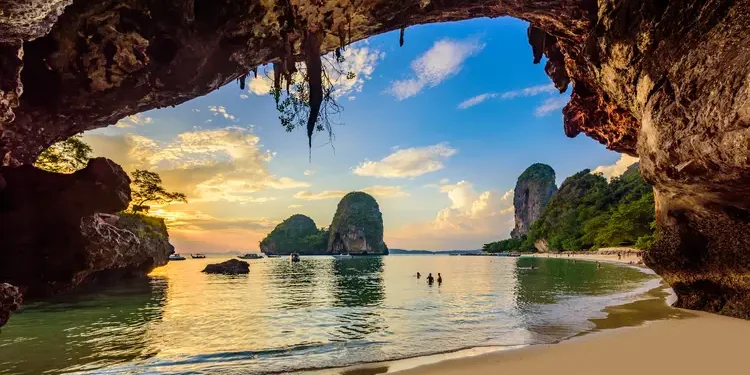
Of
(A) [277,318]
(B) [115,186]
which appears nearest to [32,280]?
(B) [115,186]

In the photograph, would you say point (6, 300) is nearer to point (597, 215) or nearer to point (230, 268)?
point (230, 268)

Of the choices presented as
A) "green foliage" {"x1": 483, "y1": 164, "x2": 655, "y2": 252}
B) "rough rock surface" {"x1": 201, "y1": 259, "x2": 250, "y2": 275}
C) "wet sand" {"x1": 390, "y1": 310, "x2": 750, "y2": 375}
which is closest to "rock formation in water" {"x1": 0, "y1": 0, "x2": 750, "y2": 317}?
"wet sand" {"x1": 390, "y1": 310, "x2": 750, "y2": 375}

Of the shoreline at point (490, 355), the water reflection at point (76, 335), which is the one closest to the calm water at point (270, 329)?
the water reflection at point (76, 335)

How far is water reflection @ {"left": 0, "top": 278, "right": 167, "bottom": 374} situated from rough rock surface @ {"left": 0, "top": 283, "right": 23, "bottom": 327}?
378cm

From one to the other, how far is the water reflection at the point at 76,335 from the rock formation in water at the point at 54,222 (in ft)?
10.3

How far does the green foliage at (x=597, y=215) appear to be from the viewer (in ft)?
231

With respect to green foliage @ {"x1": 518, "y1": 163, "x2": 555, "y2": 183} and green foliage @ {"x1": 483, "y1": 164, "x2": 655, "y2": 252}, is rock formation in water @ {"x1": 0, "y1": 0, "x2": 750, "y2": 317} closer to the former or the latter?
green foliage @ {"x1": 483, "y1": 164, "x2": 655, "y2": 252}

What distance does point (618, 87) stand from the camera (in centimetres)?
1248

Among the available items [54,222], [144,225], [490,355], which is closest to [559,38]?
[490,355]

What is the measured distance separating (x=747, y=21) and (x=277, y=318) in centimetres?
1812

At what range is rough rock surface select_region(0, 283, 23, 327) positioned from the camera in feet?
21.3

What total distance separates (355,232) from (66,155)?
535ft

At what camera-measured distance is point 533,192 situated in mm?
185500

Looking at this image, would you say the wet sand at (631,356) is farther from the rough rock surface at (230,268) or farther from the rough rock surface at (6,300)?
the rough rock surface at (230,268)
